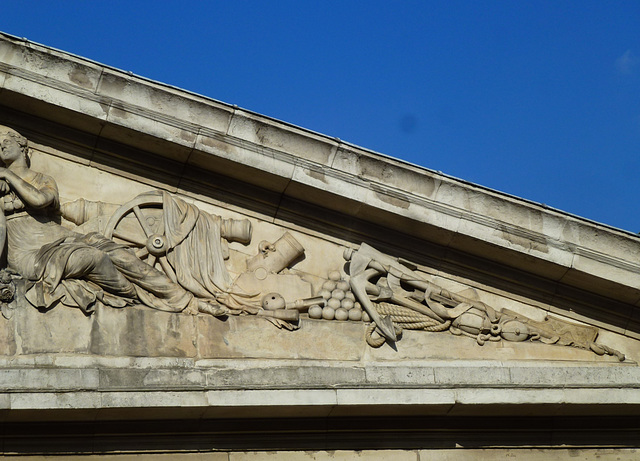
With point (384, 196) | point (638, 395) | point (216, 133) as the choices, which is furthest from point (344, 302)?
point (638, 395)

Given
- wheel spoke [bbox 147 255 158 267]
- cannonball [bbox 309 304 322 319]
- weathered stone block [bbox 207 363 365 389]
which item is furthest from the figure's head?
cannonball [bbox 309 304 322 319]

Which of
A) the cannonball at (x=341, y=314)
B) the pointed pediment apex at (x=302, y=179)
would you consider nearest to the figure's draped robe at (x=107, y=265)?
the pointed pediment apex at (x=302, y=179)

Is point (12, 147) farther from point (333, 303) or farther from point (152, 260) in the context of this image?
point (333, 303)

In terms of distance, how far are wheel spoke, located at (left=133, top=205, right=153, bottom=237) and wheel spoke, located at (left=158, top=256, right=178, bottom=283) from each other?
0.71ft

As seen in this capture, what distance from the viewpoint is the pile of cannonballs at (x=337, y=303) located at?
1077 centimetres

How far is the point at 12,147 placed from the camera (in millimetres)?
10750

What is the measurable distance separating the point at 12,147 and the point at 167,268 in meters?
1.51

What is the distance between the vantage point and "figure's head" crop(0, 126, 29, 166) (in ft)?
35.2

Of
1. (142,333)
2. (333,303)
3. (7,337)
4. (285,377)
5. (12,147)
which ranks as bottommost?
Result: (285,377)

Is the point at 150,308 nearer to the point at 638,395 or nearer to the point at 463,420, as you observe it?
the point at 463,420

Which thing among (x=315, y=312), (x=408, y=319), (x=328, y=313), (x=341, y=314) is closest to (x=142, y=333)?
(x=315, y=312)

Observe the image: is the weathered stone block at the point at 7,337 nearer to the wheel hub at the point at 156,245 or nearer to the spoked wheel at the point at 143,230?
the spoked wheel at the point at 143,230

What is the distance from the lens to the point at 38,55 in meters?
10.7

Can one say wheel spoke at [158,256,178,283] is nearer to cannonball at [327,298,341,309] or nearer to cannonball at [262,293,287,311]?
cannonball at [262,293,287,311]
